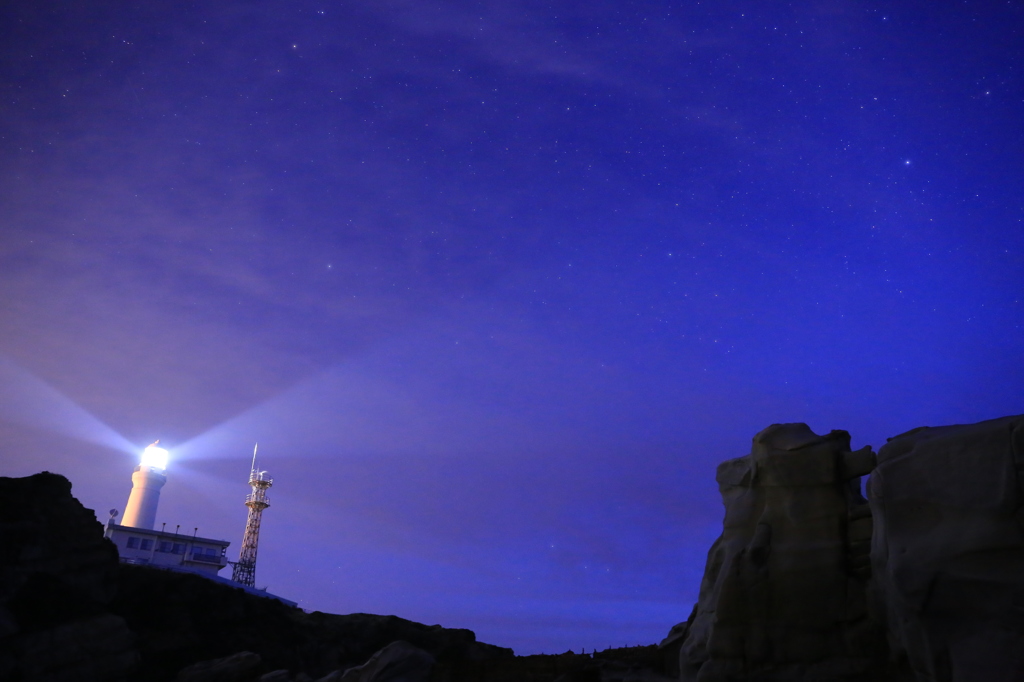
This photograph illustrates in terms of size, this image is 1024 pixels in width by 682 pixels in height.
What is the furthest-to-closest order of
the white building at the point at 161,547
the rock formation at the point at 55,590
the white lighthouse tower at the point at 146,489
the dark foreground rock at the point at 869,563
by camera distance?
the white lighthouse tower at the point at 146,489 < the white building at the point at 161,547 < the rock formation at the point at 55,590 < the dark foreground rock at the point at 869,563

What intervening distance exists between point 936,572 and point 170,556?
248 feet

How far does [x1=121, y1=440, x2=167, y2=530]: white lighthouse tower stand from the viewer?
88312 millimetres

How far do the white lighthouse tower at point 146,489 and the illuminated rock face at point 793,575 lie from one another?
81260mm

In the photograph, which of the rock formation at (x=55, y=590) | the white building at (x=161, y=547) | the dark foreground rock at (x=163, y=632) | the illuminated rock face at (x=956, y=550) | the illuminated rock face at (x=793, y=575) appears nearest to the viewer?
the illuminated rock face at (x=956, y=550)

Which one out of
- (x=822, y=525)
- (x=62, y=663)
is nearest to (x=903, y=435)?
(x=822, y=525)

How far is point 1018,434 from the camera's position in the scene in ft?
58.9

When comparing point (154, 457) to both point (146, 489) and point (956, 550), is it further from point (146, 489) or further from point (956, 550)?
point (956, 550)

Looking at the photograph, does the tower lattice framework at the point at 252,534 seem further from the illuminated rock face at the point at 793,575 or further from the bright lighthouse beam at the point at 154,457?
the illuminated rock face at the point at 793,575

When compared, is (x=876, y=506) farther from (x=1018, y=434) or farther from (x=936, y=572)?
(x=1018, y=434)

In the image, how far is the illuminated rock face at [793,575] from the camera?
872 inches

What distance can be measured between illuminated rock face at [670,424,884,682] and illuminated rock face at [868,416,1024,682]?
1909 millimetres

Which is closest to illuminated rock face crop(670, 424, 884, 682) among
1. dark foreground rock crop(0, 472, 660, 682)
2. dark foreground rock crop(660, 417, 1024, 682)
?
dark foreground rock crop(660, 417, 1024, 682)

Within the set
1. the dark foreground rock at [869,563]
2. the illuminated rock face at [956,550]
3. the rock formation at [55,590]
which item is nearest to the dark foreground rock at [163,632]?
the rock formation at [55,590]

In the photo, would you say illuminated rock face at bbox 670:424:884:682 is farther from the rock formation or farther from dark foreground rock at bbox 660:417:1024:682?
the rock formation
